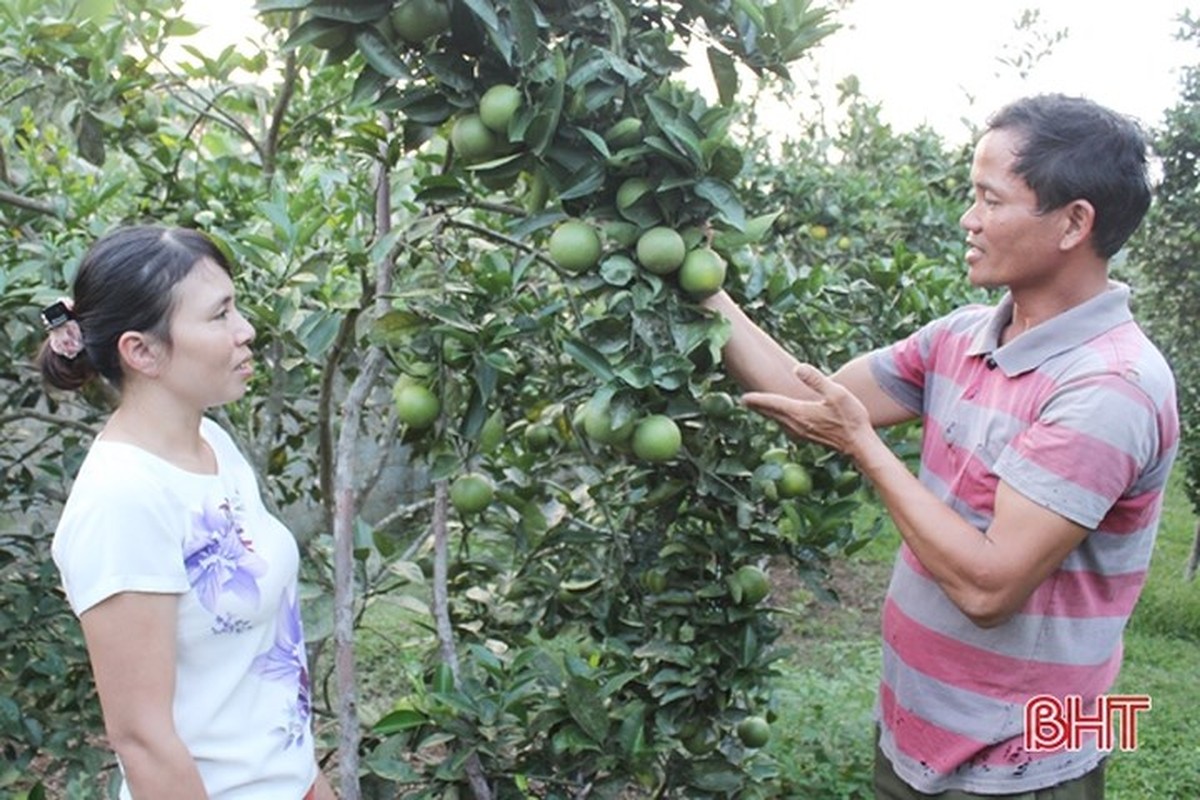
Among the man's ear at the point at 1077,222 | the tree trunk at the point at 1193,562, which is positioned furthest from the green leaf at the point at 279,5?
the tree trunk at the point at 1193,562

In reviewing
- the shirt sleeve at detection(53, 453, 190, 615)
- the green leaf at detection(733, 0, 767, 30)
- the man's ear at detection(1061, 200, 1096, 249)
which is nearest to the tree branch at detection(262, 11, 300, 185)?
the green leaf at detection(733, 0, 767, 30)

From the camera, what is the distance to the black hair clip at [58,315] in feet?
4.64

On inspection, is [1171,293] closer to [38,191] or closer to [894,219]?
[894,219]

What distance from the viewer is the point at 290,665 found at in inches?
60.0

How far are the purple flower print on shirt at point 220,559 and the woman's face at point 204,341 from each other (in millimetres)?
141

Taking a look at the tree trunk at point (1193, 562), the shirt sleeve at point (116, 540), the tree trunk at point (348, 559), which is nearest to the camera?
the shirt sleeve at point (116, 540)

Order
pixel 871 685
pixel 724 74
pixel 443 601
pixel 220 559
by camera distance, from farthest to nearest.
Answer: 1. pixel 871 685
2. pixel 443 601
3. pixel 724 74
4. pixel 220 559

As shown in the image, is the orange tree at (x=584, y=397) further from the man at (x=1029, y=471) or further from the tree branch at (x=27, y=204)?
the tree branch at (x=27, y=204)

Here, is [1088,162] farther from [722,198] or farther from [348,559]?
[348,559]

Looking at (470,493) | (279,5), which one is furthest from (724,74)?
(470,493)

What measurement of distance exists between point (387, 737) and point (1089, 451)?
1.18 m

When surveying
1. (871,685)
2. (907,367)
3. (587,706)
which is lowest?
(871,685)

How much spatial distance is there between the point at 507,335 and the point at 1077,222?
79 cm

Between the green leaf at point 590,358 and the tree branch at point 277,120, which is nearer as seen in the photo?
the green leaf at point 590,358
